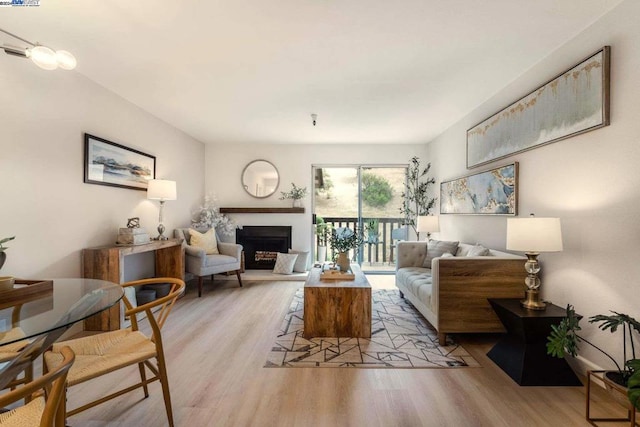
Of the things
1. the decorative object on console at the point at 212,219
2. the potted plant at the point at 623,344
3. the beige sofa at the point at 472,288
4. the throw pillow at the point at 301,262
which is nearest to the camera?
the potted plant at the point at 623,344

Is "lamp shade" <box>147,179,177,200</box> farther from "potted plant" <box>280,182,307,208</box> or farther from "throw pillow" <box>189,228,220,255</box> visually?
"potted plant" <box>280,182,307,208</box>

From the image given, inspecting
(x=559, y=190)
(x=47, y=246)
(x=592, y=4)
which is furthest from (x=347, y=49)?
(x=47, y=246)

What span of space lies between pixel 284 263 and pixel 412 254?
87.4 inches

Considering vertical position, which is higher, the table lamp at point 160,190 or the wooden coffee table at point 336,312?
the table lamp at point 160,190

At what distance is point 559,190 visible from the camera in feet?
7.32

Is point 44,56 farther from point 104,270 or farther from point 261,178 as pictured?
point 261,178

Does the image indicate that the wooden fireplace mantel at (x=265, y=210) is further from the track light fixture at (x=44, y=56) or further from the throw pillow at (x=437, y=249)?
the track light fixture at (x=44, y=56)

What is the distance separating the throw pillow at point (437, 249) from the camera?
3502 mm

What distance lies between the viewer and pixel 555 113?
88.2 inches

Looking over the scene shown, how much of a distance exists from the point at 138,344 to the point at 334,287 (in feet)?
5.17

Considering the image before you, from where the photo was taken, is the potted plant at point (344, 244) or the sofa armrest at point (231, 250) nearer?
the potted plant at point (344, 244)

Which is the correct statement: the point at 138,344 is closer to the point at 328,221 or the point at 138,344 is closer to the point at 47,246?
the point at 47,246

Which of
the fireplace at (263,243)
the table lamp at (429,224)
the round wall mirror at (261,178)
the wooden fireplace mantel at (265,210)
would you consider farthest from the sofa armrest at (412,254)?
the round wall mirror at (261,178)

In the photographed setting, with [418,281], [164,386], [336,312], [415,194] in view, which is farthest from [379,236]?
[164,386]
